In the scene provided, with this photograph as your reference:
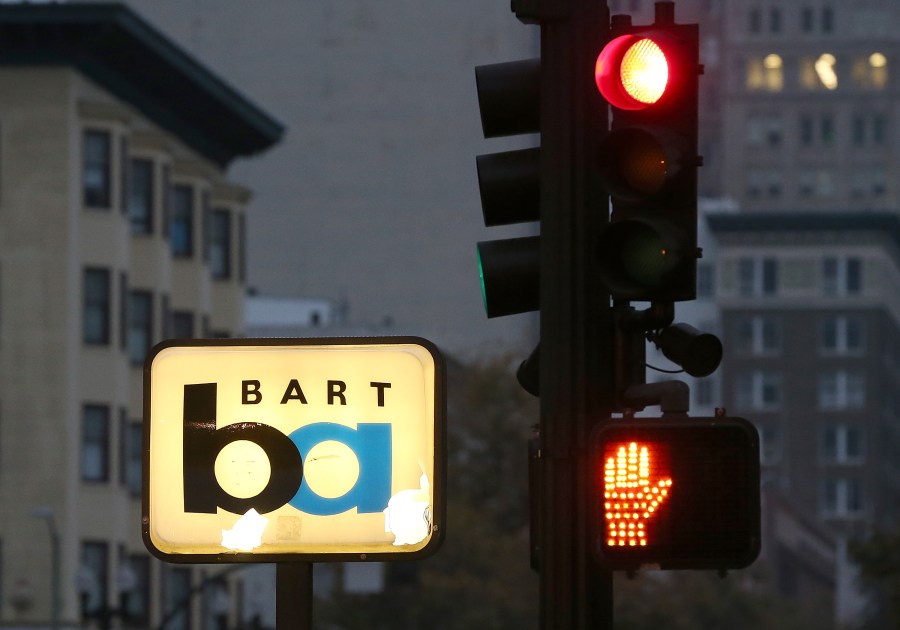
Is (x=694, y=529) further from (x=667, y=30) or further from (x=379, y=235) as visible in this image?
(x=379, y=235)

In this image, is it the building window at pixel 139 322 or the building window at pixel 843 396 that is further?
the building window at pixel 843 396

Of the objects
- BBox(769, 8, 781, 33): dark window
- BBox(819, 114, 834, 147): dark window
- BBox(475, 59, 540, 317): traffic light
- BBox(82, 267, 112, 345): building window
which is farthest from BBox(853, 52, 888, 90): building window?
BBox(475, 59, 540, 317): traffic light

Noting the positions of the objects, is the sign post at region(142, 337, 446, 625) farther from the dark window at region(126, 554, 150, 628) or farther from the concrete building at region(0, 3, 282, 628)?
the dark window at region(126, 554, 150, 628)

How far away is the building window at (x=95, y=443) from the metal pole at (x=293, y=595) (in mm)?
50499

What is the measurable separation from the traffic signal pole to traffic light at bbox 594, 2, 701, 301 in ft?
0.56

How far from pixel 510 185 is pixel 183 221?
185 feet

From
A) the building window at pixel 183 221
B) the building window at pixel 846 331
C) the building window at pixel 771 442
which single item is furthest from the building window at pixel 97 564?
the building window at pixel 846 331

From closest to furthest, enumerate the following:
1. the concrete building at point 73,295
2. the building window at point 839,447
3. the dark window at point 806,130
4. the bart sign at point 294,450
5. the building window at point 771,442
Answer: the bart sign at point 294,450
the concrete building at point 73,295
the building window at point 771,442
the building window at point 839,447
the dark window at point 806,130

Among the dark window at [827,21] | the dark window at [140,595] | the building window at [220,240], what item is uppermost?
the dark window at [827,21]

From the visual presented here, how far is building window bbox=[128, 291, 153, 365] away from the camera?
59.2m

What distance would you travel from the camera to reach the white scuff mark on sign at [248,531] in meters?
5.86

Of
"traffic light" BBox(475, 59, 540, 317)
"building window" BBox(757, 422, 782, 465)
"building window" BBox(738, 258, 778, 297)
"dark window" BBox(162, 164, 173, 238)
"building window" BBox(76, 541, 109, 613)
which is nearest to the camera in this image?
"traffic light" BBox(475, 59, 540, 317)

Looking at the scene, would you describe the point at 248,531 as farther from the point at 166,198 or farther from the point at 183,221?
the point at 183,221

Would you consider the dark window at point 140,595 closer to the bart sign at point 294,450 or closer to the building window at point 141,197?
the building window at point 141,197
